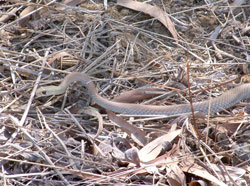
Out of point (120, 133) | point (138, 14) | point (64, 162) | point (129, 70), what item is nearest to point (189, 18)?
point (138, 14)

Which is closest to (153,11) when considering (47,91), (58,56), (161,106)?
(58,56)

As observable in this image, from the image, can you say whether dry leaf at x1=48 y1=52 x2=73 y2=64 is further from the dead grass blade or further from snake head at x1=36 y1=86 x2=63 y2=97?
the dead grass blade

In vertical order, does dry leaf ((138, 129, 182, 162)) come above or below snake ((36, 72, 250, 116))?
below

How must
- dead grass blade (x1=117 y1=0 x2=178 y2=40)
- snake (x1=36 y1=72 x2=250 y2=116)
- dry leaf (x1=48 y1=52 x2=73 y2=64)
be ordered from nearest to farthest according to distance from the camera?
1. snake (x1=36 y1=72 x2=250 y2=116)
2. dry leaf (x1=48 y1=52 x2=73 y2=64)
3. dead grass blade (x1=117 y1=0 x2=178 y2=40)

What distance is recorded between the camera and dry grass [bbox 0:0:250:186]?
107 inches

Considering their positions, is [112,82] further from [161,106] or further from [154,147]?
[154,147]

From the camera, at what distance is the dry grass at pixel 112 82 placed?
8.89 feet

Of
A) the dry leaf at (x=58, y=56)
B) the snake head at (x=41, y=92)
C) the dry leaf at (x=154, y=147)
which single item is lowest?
the dry leaf at (x=154, y=147)

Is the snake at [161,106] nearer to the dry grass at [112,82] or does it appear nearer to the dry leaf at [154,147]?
the dry grass at [112,82]

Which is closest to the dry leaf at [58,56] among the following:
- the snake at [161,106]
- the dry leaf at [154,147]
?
the snake at [161,106]

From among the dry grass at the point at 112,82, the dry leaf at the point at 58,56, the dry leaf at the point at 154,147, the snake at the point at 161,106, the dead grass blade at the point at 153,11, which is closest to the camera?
the dry grass at the point at 112,82

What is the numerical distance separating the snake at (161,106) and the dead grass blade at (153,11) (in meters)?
1.06

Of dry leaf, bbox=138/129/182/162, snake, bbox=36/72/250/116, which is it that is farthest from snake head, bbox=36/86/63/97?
dry leaf, bbox=138/129/182/162

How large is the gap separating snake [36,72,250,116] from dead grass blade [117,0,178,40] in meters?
1.06
